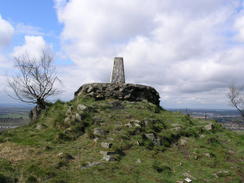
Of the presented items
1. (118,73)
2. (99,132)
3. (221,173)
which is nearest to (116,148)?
(99,132)

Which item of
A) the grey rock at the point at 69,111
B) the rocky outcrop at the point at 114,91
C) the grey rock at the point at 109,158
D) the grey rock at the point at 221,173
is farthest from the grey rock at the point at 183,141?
the grey rock at the point at 69,111

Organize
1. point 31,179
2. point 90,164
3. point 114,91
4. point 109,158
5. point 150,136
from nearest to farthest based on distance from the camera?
1. point 31,179
2. point 90,164
3. point 109,158
4. point 150,136
5. point 114,91

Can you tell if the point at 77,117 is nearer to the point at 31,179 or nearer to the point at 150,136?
the point at 150,136

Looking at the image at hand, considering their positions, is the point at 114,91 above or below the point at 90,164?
above

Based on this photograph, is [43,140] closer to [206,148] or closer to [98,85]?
[98,85]

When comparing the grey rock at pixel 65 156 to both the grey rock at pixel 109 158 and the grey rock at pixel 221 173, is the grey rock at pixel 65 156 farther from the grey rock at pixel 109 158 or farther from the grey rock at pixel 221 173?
the grey rock at pixel 221 173

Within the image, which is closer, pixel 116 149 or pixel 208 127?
pixel 116 149

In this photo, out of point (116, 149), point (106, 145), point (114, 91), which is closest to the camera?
point (116, 149)

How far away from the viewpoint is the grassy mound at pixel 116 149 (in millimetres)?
9789

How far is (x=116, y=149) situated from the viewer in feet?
40.0

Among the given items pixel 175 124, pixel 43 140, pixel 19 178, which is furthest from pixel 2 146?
pixel 175 124

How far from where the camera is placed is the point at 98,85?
2100cm

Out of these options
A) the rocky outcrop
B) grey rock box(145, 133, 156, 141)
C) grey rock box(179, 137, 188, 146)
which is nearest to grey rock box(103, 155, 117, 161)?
grey rock box(145, 133, 156, 141)

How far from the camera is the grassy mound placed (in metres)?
9.79
